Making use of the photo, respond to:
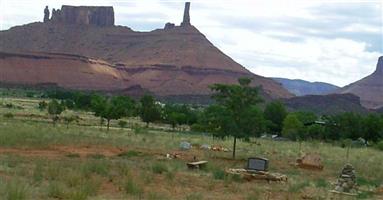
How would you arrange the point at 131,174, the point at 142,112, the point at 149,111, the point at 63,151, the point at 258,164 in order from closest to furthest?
1. the point at 131,174
2. the point at 258,164
3. the point at 63,151
4. the point at 149,111
5. the point at 142,112

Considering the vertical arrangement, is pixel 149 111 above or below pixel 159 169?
above

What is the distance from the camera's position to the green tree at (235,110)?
36.5m

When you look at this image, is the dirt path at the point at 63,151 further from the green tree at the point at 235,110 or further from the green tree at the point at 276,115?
the green tree at the point at 276,115

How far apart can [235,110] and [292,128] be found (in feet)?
98.6

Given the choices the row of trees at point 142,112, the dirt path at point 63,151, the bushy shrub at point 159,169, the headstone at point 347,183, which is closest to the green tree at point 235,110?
the dirt path at point 63,151

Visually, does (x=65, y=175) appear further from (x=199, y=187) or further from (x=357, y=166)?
(x=357, y=166)

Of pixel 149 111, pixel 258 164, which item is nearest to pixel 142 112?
pixel 149 111

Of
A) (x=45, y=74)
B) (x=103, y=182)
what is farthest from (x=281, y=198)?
(x=45, y=74)

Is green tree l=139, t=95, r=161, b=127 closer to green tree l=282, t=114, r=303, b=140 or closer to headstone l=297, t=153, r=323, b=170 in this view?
green tree l=282, t=114, r=303, b=140

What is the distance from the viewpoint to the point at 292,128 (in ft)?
216

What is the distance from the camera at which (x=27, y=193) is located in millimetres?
16453

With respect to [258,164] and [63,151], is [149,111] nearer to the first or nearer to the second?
[63,151]

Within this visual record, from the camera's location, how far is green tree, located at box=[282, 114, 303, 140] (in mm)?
65312

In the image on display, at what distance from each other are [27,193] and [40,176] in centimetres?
434
